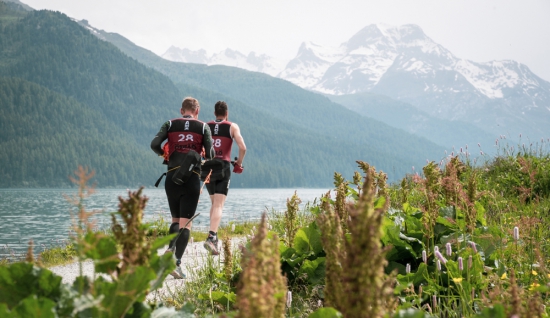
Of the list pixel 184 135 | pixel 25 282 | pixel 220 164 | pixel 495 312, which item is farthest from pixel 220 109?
pixel 495 312

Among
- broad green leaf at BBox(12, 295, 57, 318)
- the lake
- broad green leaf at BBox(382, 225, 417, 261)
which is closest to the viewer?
broad green leaf at BBox(12, 295, 57, 318)

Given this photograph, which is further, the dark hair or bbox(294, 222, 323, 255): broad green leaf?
the dark hair

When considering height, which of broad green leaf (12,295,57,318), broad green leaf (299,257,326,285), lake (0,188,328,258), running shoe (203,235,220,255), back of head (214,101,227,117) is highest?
back of head (214,101,227,117)

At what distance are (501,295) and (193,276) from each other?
4.26 metres

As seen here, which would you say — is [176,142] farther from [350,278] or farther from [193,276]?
[350,278]

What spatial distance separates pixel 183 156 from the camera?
7.48 metres

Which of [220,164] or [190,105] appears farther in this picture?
[220,164]

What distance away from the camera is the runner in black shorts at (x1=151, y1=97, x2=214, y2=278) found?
7.31 m

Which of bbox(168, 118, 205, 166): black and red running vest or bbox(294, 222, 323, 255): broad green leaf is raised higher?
bbox(168, 118, 205, 166): black and red running vest

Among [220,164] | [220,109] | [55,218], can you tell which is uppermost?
[220,109]

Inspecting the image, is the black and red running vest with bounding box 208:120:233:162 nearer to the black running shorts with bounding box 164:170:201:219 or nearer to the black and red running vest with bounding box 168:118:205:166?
the black and red running vest with bounding box 168:118:205:166

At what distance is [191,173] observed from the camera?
7.33 m

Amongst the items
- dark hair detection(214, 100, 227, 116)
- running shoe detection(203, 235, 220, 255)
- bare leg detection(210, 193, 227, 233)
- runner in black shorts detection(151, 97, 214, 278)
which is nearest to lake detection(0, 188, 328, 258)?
runner in black shorts detection(151, 97, 214, 278)

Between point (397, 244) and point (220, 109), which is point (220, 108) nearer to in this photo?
point (220, 109)
